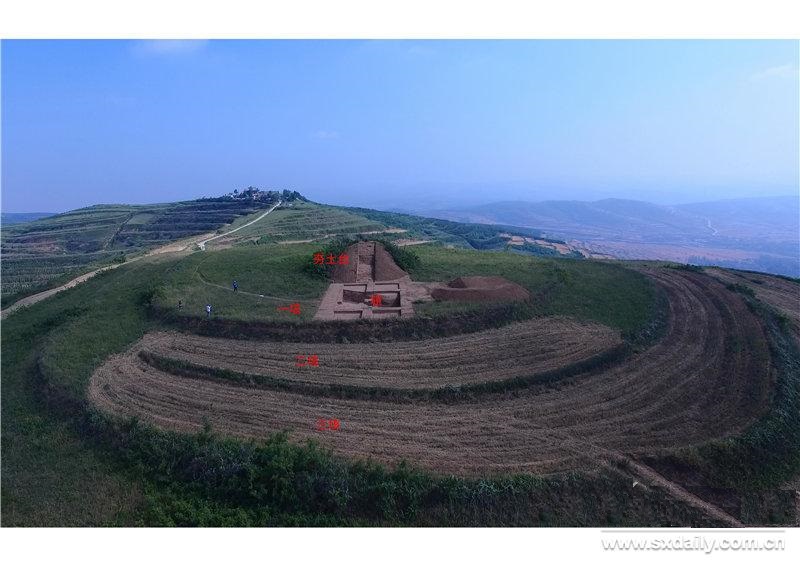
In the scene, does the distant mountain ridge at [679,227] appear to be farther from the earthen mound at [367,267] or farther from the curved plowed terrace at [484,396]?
the curved plowed terrace at [484,396]

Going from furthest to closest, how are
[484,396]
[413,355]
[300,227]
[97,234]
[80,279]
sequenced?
[97,234] → [300,227] → [80,279] → [413,355] → [484,396]

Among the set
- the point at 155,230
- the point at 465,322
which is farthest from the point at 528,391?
the point at 155,230

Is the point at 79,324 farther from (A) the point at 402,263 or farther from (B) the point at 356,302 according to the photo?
(A) the point at 402,263

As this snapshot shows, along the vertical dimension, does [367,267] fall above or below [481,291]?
above

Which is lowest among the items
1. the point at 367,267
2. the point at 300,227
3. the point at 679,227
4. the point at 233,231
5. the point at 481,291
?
the point at 481,291

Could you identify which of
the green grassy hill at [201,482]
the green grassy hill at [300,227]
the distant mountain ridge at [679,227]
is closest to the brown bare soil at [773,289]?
the green grassy hill at [201,482]

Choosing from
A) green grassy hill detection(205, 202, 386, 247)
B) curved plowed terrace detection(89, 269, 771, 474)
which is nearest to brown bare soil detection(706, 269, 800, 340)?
curved plowed terrace detection(89, 269, 771, 474)

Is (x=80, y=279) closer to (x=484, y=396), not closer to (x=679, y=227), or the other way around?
(x=484, y=396)

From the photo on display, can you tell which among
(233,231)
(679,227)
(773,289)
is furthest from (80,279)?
(679,227)
